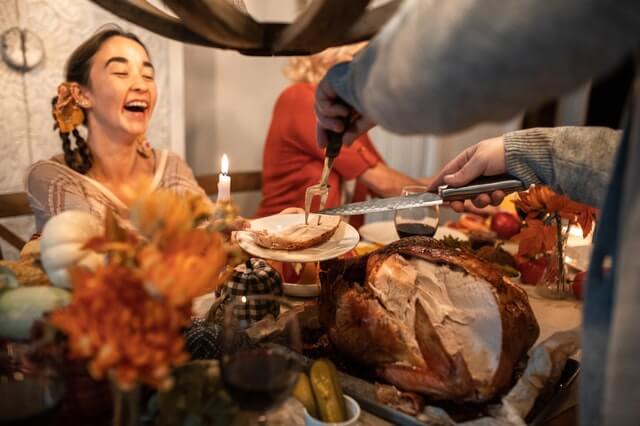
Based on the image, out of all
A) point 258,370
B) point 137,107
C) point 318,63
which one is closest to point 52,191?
point 137,107

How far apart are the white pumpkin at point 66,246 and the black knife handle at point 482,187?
0.70 meters

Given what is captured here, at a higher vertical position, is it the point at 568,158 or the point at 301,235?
the point at 568,158

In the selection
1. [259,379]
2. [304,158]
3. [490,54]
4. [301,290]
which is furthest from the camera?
[304,158]

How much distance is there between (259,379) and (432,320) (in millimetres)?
403

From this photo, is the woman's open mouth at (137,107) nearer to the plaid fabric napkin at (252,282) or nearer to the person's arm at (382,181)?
the plaid fabric napkin at (252,282)

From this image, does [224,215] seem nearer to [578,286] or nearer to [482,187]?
[482,187]

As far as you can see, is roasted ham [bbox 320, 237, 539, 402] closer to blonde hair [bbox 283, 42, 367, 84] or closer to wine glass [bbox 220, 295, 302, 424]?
wine glass [bbox 220, 295, 302, 424]

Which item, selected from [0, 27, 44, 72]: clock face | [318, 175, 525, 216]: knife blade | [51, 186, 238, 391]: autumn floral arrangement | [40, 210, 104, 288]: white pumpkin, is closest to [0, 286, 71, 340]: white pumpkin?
[40, 210, 104, 288]: white pumpkin

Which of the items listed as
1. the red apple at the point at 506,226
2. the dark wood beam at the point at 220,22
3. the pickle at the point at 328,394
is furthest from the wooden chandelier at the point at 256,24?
the red apple at the point at 506,226

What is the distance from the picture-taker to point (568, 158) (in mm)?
915

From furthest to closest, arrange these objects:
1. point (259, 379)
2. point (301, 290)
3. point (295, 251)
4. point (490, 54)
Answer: point (301, 290)
point (295, 251)
point (259, 379)
point (490, 54)

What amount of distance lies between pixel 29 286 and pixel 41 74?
162 cm

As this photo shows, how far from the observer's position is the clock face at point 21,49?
6.39 feet

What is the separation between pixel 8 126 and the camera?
2000mm
